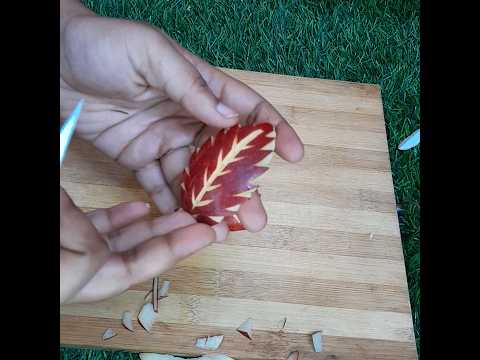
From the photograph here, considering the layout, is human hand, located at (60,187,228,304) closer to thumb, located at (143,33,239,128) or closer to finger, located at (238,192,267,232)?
finger, located at (238,192,267,232)

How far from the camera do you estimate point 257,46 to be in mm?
2037

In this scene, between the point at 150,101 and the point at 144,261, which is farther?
the point at 150,101

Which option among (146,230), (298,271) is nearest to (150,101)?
Result: (146,230)

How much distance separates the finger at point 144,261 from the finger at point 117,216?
0.48 feet

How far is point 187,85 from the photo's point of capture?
1219mm

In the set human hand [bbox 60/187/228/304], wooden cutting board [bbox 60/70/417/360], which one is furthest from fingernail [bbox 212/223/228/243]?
wooden cutting board [bbox 60/70/417/360]

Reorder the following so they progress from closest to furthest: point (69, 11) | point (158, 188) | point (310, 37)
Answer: point (69, 11) < point (158, 188) < point (310, 37)

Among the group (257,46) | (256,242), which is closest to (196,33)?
(257,46)

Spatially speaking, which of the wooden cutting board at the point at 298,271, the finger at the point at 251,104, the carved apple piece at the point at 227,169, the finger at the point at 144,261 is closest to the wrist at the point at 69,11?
the finger at the point at 251,104

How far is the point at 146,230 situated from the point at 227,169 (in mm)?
258

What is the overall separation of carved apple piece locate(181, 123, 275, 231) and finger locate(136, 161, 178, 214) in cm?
23

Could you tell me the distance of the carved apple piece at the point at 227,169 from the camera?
1125mm

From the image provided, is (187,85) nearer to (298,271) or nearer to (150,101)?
(150,101)

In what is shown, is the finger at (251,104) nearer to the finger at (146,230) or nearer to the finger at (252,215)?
the finger at (252,215)
